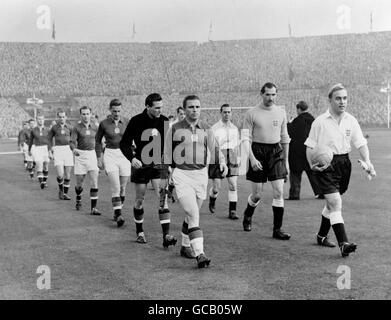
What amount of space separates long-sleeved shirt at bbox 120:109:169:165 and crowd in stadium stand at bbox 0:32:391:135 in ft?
176

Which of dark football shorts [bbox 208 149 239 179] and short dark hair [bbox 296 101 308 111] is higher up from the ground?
short dark hair [bbox 296 101 308 111]

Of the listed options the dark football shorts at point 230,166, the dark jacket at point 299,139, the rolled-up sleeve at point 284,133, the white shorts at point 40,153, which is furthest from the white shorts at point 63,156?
the rolled-up sleeve at point 284,133

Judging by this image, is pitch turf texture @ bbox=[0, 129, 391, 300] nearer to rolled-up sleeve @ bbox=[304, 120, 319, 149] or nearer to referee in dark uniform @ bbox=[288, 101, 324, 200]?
referee in dark uniform @ bbox=[288, 101, 324, 200]

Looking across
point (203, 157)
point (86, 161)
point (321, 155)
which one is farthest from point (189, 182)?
point (86, 161)

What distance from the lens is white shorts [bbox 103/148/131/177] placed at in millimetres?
10297

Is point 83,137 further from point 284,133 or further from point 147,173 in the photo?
point 284,133

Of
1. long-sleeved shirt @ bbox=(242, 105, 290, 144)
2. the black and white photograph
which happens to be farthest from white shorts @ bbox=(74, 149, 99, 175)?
long-sleeved shirt @ bbox=(242, 105, 290, 144)

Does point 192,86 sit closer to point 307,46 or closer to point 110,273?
point 307,46

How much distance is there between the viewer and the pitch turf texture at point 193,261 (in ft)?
Result: 19.2

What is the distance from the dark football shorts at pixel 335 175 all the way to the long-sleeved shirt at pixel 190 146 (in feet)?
4.38

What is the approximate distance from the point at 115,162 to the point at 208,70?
59903 millimetres

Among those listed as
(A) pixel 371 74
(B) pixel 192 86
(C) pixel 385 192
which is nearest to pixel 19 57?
(B) pixel 192 86

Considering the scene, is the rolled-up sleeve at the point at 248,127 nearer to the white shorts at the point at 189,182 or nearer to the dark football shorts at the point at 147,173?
the dark football shorts at the point at 147,173

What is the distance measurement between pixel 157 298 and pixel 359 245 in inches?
139
